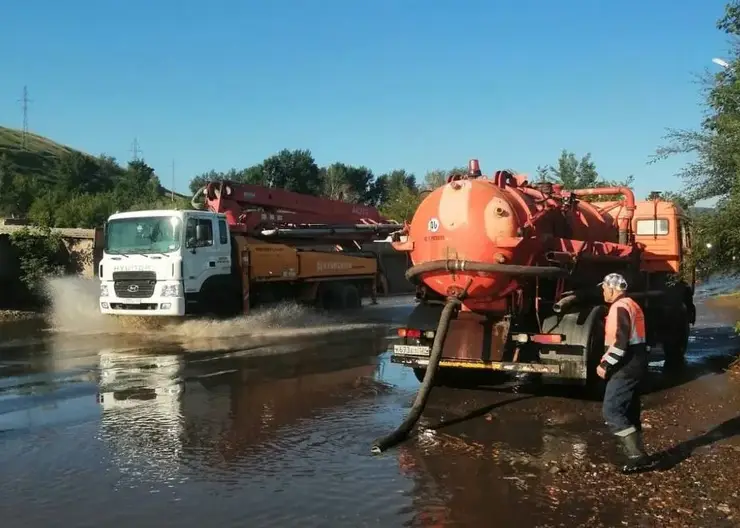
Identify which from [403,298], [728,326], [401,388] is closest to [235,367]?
[401,388]

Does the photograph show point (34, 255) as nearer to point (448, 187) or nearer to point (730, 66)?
point (448, 187)

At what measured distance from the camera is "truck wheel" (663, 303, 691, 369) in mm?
11930

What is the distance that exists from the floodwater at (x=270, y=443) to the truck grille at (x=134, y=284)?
245 cm

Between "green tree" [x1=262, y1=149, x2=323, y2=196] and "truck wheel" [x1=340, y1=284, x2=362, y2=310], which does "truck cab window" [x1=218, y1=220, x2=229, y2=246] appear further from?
"green tree" [x1=262, y1=149, x2=323, y2=196]

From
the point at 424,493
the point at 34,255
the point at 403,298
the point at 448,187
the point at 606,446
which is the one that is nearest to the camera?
the point at 424,493

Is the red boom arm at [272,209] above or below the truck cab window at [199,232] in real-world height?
above

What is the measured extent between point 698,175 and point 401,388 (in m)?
5.37

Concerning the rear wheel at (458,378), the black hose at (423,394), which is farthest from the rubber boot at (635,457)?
the rear wheel at (458,378)

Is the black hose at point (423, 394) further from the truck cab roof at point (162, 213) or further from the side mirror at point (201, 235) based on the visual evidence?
the truck cab roof at point (162, 213)

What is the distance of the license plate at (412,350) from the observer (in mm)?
9102

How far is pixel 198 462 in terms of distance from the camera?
6367mm

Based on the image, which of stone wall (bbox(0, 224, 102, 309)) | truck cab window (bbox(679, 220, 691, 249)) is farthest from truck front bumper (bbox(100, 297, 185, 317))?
truck cab window (bbox(679, 220, 691, 249))

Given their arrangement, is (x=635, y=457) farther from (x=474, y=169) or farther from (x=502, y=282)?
(x=474, y=169)

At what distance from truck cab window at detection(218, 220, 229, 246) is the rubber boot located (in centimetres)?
1145
